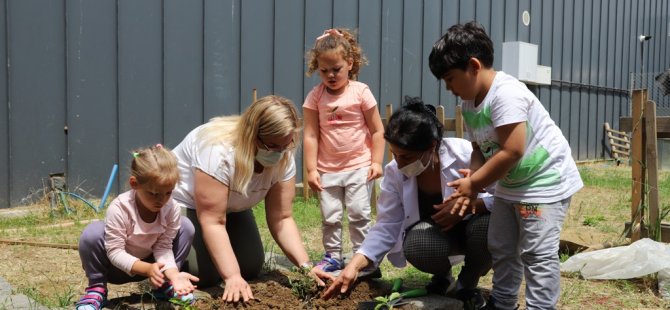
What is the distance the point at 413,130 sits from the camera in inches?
106

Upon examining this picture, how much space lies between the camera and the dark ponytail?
269 centimetres

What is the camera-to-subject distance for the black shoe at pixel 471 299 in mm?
2871

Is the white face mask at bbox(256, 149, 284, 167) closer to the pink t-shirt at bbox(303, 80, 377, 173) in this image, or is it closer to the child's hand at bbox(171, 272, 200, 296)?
the child's hand at bbox(171, 272, 200, 296)

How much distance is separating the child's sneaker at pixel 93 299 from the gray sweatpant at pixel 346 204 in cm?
146

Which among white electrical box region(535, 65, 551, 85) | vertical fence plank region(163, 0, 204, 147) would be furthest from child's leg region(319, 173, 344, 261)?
white electrical box region(535, 65, 551, 85)

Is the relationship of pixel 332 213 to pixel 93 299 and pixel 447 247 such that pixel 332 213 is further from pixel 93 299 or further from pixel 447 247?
pixel 93 299

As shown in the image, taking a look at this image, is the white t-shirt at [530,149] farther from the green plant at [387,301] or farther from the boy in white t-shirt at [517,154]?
the green plant at [387,301]

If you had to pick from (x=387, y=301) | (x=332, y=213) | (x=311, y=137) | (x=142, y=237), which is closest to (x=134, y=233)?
(x=142, y=237)

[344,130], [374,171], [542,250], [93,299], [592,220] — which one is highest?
[344,130]

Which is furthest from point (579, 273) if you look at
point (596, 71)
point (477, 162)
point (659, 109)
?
point (659, 109)

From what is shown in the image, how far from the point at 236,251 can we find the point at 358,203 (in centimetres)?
90

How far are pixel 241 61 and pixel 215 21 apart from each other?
0.54 meters

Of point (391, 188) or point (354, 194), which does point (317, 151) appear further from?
point (391, 188)

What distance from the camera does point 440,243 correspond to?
115 inches
